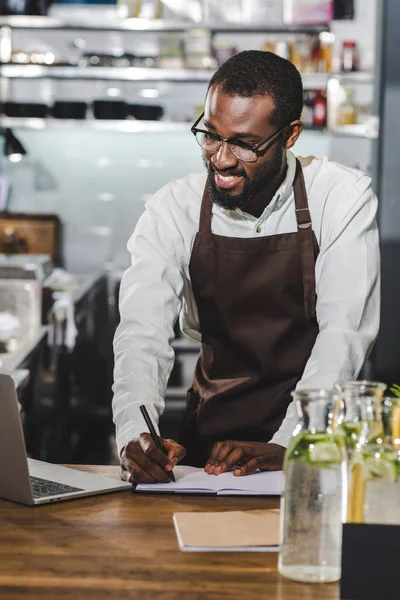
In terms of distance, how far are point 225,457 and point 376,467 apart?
61 centimetres

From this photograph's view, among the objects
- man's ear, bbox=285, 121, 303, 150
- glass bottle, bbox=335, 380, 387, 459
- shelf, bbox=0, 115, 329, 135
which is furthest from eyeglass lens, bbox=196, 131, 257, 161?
shelf, bbox=0, 115, 329, 135

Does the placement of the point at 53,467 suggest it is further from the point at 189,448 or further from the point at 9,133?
the point at 9,133

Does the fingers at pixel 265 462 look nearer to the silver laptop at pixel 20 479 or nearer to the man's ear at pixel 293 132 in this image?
the silver laptop at pixel 20 479

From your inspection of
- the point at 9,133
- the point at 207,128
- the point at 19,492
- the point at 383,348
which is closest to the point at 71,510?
the point at 19,492

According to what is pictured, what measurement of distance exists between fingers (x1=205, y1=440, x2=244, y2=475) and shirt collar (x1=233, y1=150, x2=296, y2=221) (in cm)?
65

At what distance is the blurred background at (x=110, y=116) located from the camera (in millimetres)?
5941

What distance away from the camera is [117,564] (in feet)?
4.54

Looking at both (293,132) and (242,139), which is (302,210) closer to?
(293,132)

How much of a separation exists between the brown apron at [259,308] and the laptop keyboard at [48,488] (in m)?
0.68

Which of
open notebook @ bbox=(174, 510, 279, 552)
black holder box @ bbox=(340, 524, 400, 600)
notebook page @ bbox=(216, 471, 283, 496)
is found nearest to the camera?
black holder box @ bbox=(340, 524, 400, 600)

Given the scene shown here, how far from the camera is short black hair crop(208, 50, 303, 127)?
213 centimetres

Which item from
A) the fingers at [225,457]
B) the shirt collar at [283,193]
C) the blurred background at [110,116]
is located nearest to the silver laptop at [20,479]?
the fingers at [225,457]

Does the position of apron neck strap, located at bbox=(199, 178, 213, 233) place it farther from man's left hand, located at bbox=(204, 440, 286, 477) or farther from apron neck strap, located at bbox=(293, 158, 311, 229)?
man's left hand, located at bbox=(204, 440, 286, 477)

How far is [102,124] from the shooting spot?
6.13m
